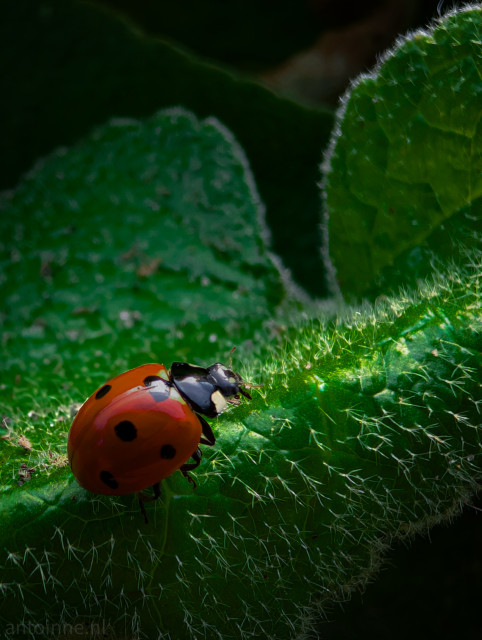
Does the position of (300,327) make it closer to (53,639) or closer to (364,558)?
(364,558)

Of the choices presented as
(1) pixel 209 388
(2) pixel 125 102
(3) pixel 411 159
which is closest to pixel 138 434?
(1) pixel 209 388

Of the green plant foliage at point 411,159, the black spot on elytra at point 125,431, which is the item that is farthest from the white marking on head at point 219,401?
the green plant foliage at point 411,159

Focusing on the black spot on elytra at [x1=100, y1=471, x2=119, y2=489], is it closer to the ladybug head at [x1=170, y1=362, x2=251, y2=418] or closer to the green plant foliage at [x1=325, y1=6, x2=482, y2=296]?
the ladybug head at [x1=170, y1=362, x2=251, y2=418]

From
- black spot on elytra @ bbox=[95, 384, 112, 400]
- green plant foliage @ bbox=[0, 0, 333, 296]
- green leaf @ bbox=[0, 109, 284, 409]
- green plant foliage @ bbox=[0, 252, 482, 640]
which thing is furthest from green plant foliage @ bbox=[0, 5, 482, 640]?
green plant foliage @ bbox=[0, 0, 333, 296]

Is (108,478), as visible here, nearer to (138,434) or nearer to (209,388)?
(138,434)

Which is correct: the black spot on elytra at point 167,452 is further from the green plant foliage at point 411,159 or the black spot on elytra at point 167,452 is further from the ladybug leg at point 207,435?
the green plant foliage at point 411,159

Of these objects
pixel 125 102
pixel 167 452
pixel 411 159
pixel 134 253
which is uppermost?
pixel 411 159

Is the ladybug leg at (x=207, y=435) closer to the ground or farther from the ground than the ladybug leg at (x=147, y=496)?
farther from the ground
